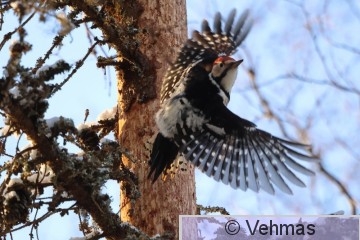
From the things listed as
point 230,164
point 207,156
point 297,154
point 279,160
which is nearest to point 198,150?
point 207,156

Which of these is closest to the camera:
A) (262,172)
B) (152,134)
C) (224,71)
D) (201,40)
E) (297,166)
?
(297,166)

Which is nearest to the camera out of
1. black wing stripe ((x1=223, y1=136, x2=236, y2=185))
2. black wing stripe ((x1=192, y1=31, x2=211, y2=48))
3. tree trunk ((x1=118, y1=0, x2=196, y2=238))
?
tree trunk ((x1=118, y1=0, x2=196, y2=238))

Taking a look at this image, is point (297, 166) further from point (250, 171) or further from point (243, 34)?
point (243, 34)

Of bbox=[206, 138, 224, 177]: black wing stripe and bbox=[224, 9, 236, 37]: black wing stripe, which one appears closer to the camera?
bbox=[206, 138, 224, 177]: black wing stripe

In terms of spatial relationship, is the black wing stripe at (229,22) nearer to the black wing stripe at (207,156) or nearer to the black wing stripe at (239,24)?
the black wing stripe at (239,24)

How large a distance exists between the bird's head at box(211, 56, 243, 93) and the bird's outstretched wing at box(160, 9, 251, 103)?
4.6 inches

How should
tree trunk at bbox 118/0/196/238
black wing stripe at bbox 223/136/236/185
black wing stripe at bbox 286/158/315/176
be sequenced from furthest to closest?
black wing stripe at bbox 223/136/236/185 → tree trunk at bbox 118/0/196/238 → black wing stripe at bbox 286/158/315/176

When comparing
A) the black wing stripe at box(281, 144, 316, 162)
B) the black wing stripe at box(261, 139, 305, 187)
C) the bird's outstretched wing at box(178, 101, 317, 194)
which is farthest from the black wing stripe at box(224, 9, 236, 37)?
the black wing stripe at box(281, 144, 316, 162)

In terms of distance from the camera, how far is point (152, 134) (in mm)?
4086

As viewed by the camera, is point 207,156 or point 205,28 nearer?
point 207,156

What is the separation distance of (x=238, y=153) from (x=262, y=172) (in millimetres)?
210

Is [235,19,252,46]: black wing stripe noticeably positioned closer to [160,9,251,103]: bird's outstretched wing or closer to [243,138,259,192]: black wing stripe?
[160,9,251,103]: bird's outstretched wing

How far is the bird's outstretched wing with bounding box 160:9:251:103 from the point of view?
4.31 m

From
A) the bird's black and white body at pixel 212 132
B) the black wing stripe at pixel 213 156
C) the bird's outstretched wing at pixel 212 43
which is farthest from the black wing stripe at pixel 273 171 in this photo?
the bird's outstretched wing at pixel 212 43
